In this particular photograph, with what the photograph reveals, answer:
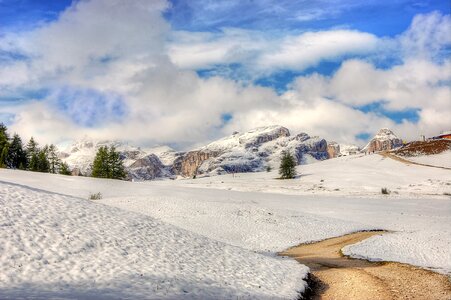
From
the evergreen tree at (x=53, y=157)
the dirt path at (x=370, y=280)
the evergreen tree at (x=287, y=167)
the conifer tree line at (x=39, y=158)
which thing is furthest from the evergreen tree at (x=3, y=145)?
the dirt path at (x=370, y=280)

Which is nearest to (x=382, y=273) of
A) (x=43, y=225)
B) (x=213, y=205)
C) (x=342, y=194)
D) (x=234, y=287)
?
(x=234, y=287)

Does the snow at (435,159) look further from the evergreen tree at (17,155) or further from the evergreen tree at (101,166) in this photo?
the evergreen tree at (17,155)

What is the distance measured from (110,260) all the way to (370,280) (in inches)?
585

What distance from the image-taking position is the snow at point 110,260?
1463 centimetres

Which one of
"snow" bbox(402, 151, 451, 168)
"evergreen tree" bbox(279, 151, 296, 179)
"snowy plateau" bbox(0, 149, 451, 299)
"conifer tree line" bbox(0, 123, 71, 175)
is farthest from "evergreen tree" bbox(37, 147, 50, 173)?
"snow" bbox(402, 151, 451, 168)

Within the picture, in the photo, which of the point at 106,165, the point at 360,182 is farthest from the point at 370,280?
the point at 106,165

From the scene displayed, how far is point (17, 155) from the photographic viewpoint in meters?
106

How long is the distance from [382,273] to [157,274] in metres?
15.0

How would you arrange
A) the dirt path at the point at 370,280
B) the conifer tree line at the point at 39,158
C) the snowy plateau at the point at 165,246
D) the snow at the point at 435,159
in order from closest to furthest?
the snowy plateau at the point at 165,246 → the dirt path at the point at 370,280 → the conifer tree line at the point at 39,158 → the snow at the point at 435,159

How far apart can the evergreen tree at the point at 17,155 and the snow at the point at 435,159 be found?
124 metres

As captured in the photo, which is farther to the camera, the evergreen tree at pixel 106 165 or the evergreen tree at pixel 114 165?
the evergreen tree at pixel 114 165

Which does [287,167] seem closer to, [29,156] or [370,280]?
[29,156]

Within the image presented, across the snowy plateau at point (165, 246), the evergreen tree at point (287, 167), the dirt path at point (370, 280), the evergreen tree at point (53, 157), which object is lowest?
the dirt path at point (370, 280)

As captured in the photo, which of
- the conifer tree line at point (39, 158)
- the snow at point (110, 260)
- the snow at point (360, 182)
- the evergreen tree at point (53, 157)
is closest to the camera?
the snow at point (110, 260)
